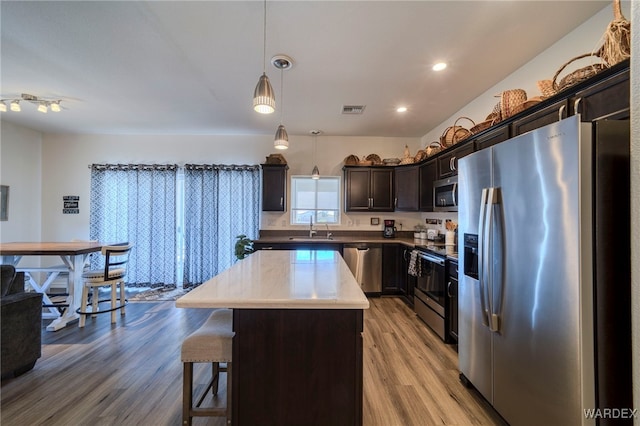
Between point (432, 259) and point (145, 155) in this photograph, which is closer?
point (432, 259)

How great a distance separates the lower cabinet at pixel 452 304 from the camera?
2631 millimetres

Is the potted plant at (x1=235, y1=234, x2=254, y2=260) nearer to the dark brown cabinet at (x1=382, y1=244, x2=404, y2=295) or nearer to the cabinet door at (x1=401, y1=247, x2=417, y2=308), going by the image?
the dark brown cabinet at (x1=382, y1=244, x2=404, y2=295)

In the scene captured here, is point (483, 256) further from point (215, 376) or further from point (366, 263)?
point (366, 263)

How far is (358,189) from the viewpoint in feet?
15.6

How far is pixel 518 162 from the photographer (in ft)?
4.92

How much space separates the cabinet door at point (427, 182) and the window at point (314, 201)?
1.56m

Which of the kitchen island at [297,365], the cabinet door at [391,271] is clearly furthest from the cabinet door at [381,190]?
the kitchen island at [297,365]

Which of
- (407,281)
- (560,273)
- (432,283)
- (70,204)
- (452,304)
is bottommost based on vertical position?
(407,281)

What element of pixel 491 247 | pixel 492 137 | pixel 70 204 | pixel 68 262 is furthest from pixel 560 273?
pixel 70 204

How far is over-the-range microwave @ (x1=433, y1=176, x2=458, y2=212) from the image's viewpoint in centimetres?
307

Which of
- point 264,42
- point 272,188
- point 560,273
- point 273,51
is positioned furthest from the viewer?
point 272,188

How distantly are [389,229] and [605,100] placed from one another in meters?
3.55

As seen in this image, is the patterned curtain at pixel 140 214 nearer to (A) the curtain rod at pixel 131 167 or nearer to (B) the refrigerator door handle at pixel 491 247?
(A) the curtain rod at pixel 131 167

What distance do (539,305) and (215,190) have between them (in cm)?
471
